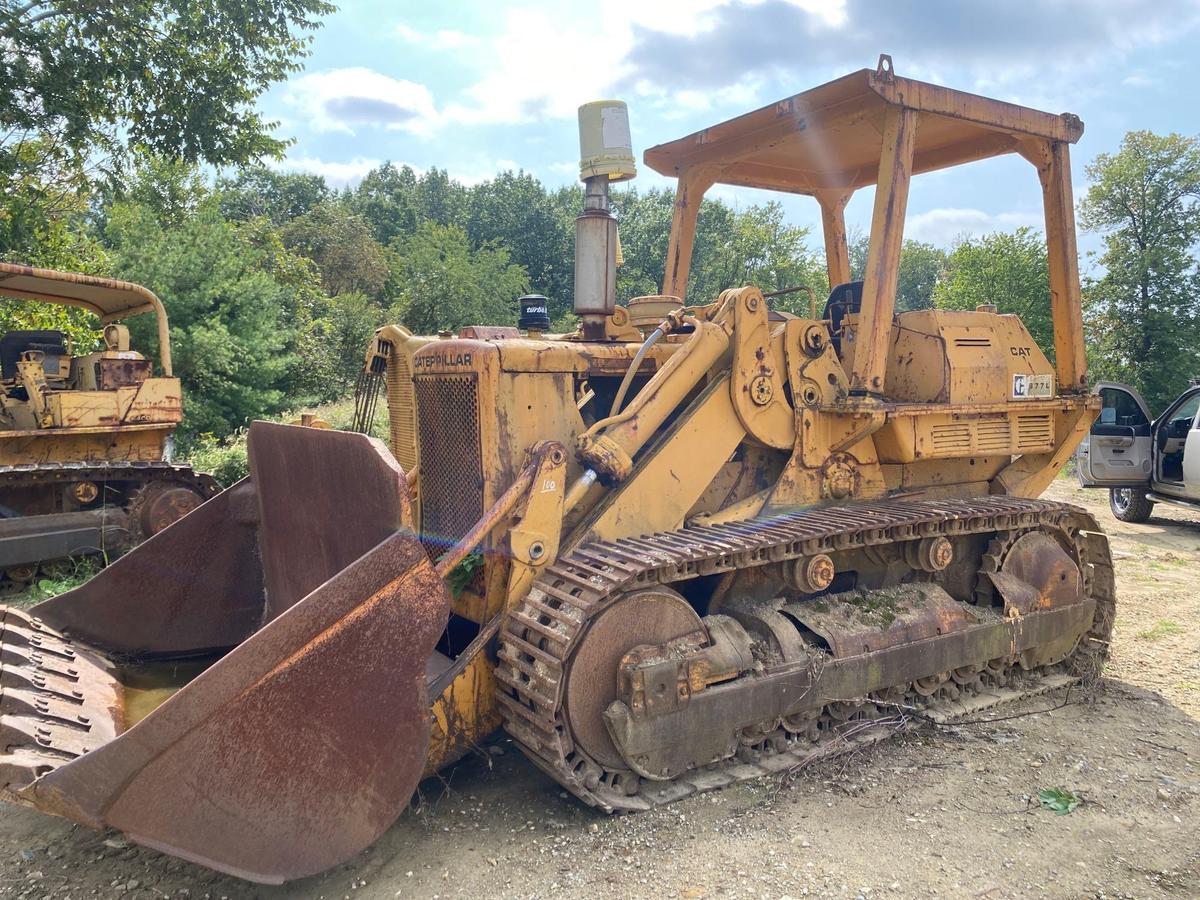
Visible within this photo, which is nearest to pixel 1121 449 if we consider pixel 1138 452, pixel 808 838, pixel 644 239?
pixel 1138 452

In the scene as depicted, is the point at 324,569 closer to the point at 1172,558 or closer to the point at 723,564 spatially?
the point at 723,564

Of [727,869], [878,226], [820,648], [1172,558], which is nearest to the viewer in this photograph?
[727,869]

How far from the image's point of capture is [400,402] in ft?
22.8

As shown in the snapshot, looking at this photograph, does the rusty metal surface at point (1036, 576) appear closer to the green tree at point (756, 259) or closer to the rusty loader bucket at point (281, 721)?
the rusty loader bucket at point (281, 721)

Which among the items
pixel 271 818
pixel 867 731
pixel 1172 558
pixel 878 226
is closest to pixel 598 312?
pixel 878 226

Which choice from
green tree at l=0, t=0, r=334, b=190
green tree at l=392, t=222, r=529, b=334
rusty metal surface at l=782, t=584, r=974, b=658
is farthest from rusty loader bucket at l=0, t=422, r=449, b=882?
green tree at l=392, t=222, r=529, b=334

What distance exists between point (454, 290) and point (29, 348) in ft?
66.8

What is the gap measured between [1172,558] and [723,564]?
7.61m

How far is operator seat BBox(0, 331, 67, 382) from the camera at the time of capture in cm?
854

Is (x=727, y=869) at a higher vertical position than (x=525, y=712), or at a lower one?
lower

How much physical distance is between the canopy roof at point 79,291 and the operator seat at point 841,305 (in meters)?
6.63

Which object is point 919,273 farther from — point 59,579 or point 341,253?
point 59,579

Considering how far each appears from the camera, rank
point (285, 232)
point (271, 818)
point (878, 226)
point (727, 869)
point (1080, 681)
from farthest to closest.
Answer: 1. point (285, 232)
2. point (1080, 681)
3. point (878, 226)
4. point (727, 869)
5. point (271, 818)

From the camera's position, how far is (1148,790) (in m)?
3.99
